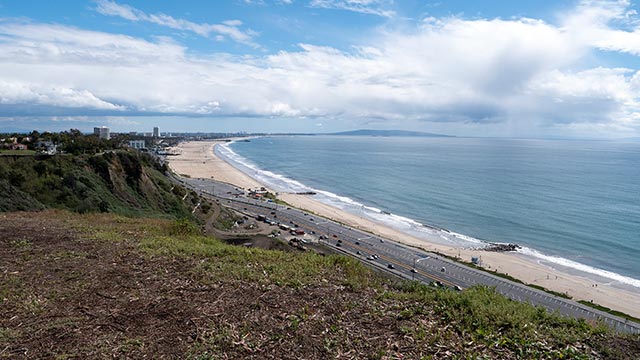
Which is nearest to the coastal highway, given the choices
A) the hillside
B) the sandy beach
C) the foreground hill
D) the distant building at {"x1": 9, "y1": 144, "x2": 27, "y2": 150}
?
the sandy beach

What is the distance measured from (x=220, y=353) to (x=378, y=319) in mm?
2842

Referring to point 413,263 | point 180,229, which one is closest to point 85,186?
point 180,229

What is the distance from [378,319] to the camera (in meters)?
7.37

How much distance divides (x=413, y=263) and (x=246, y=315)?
28974 mm

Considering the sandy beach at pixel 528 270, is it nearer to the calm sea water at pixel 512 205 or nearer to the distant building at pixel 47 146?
the calm sea water at pixel 512 205

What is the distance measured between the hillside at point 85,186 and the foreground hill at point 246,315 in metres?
14.5

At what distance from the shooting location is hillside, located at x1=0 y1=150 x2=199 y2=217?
2559 cm

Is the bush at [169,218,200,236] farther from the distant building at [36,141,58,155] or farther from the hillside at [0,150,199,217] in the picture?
the distant building at [36,141,58,155]

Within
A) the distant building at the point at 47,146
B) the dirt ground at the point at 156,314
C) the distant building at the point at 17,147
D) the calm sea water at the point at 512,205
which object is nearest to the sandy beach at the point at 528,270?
the calm sea water at the point at 512,205

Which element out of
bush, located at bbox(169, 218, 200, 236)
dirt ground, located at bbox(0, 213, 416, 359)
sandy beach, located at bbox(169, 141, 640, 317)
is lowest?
sandy beach, located at bbox(169, 141, 640, 317)

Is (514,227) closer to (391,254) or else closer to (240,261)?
(391,254)

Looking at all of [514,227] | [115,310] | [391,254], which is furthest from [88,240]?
[514,227]

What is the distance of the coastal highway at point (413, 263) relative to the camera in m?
27.0

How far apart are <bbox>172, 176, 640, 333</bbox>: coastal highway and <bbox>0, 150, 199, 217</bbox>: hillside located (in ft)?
44.8
